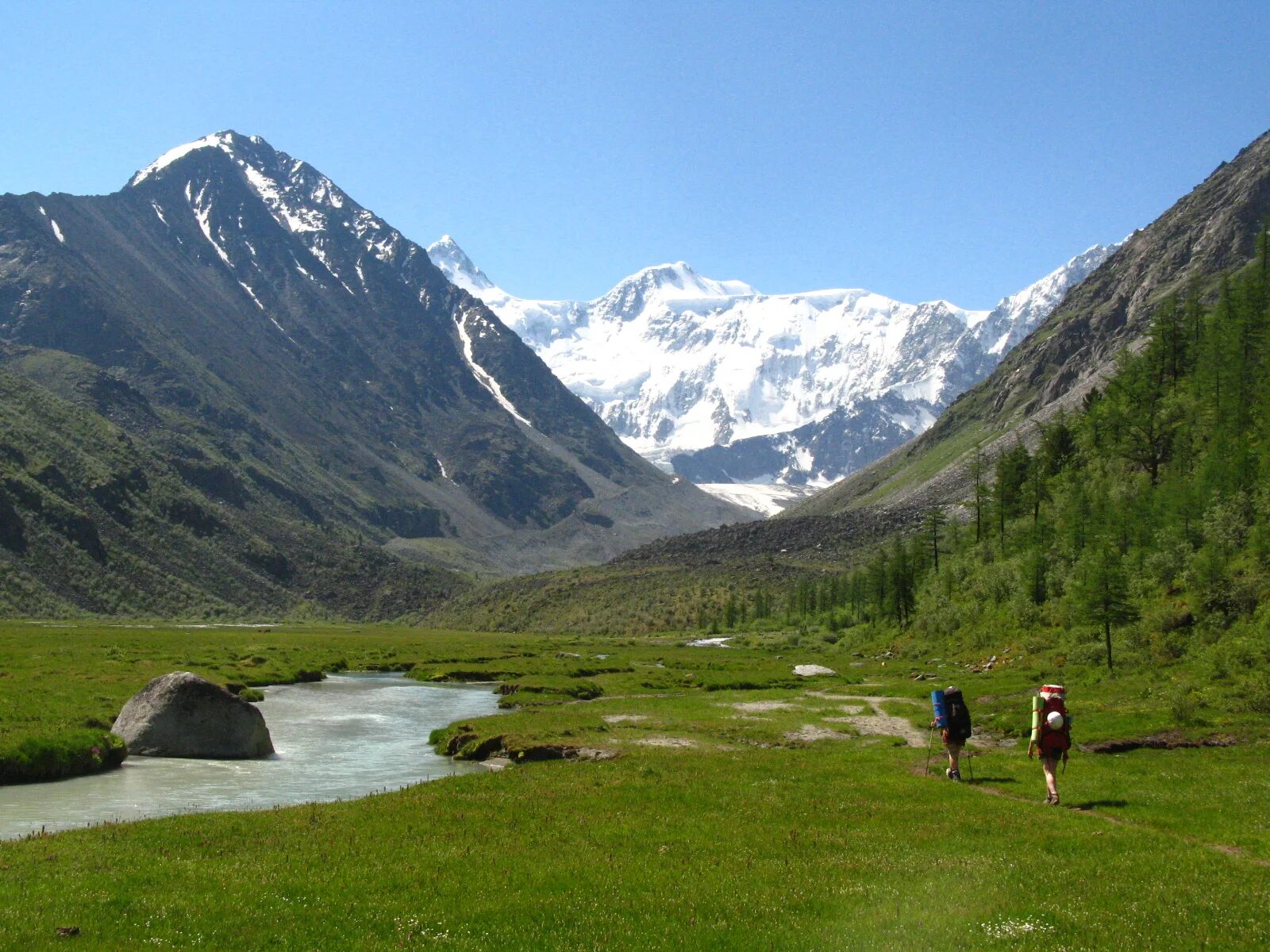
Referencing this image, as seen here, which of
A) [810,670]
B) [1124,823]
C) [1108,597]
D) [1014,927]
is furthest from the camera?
[810,670]

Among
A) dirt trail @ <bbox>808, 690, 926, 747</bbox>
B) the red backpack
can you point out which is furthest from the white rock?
the red backpack

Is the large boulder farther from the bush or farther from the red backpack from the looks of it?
the red backpack

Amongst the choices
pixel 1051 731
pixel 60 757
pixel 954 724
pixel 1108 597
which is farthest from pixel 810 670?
pixel 60 757

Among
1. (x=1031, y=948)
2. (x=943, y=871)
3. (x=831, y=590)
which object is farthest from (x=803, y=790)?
(x=831, y=590)

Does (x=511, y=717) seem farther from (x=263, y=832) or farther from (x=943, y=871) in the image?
(x=943, y=871)

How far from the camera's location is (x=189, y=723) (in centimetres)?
4656

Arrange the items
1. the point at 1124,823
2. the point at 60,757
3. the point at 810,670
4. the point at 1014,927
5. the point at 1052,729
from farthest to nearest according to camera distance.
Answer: the point at 810,670
the point at 60,757
the point at 1052,729
the point at 1124,823
the point at 1014,927

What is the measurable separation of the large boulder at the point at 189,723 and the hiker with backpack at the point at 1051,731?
37.5m

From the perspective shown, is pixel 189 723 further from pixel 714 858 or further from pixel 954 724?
pixel 954 724

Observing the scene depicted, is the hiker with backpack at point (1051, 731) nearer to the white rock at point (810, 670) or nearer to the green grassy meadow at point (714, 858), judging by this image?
the green grassy meadow at point (714, 858)

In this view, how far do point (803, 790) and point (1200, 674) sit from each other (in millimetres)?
30353

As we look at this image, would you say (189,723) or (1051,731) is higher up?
(1051,731)

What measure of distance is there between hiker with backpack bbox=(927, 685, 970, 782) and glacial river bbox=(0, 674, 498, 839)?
21825 millimetres

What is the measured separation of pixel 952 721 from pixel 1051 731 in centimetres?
519
